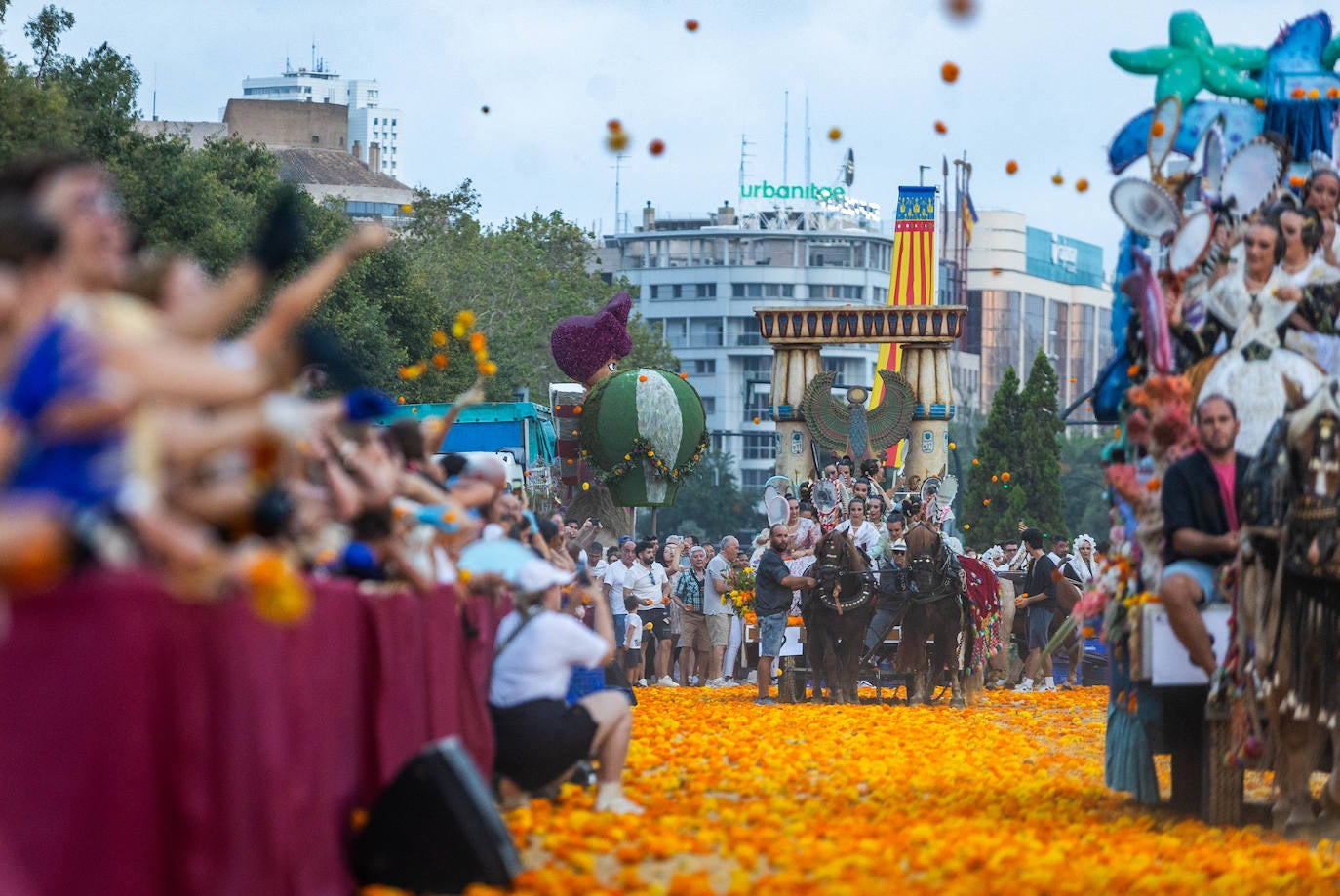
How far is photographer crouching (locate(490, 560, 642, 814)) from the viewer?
11016mm

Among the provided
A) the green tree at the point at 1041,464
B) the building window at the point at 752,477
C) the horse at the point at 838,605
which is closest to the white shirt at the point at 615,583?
the horse at the point at 838,605

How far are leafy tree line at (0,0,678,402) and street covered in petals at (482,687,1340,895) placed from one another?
2.39m

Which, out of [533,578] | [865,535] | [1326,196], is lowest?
[533,578]

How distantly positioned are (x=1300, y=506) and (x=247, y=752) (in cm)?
588

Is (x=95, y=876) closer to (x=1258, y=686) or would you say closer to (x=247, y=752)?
(x=247, y=752)

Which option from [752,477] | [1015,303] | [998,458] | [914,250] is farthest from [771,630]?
[1015,303]

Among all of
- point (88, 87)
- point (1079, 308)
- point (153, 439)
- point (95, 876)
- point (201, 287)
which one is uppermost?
point (1079, 308)

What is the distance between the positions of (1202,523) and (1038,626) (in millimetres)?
16312

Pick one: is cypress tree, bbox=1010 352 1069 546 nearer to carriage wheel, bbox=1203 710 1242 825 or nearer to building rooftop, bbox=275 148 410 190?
building rooftop, bbox=275 148 410 190

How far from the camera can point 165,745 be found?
6.18m

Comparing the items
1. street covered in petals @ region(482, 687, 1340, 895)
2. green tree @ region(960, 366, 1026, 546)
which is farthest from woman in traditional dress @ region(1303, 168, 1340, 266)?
green tree @ region(960, 366, 1026, 546)

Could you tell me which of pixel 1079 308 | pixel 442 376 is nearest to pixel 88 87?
pixel 442 376

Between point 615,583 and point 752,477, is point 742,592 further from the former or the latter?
point 752,477

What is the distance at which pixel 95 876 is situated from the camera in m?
5.85
